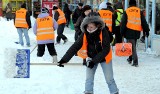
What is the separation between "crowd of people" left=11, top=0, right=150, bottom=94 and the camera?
674cm

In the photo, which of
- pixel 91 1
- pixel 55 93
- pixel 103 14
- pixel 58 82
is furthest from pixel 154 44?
pixel 91 1

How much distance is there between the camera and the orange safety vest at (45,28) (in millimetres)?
11062

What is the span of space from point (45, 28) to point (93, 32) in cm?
452

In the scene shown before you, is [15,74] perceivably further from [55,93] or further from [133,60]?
[133,60]

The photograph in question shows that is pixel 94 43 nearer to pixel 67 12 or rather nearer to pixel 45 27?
pixel 45 27

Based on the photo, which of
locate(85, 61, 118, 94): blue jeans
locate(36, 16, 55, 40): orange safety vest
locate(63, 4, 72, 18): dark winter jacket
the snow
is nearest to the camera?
locate(85, 61, 118, 94): blue jeans

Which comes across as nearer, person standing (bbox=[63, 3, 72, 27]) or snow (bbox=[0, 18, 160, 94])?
snow (bbox=[0, 18, 160, 94])

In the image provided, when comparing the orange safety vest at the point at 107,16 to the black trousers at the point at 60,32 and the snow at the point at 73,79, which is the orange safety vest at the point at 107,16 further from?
the black trousers at the point at 60,32

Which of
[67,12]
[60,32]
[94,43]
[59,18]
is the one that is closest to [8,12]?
[67,12]

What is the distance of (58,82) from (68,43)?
7928mm

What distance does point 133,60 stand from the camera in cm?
1106

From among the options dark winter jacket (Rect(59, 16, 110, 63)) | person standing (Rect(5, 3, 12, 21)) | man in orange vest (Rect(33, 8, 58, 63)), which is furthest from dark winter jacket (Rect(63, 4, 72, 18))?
dark winter jacket (Rect(59, 16, 110, 63))

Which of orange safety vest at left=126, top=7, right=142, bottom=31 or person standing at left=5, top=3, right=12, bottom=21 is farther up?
orange safety vest at left=126, top=7, right=142, bottom=31

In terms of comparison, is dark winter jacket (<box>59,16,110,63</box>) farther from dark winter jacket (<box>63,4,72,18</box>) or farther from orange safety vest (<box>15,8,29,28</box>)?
dark winter jacket (<box>63,4,72,18</box>)
